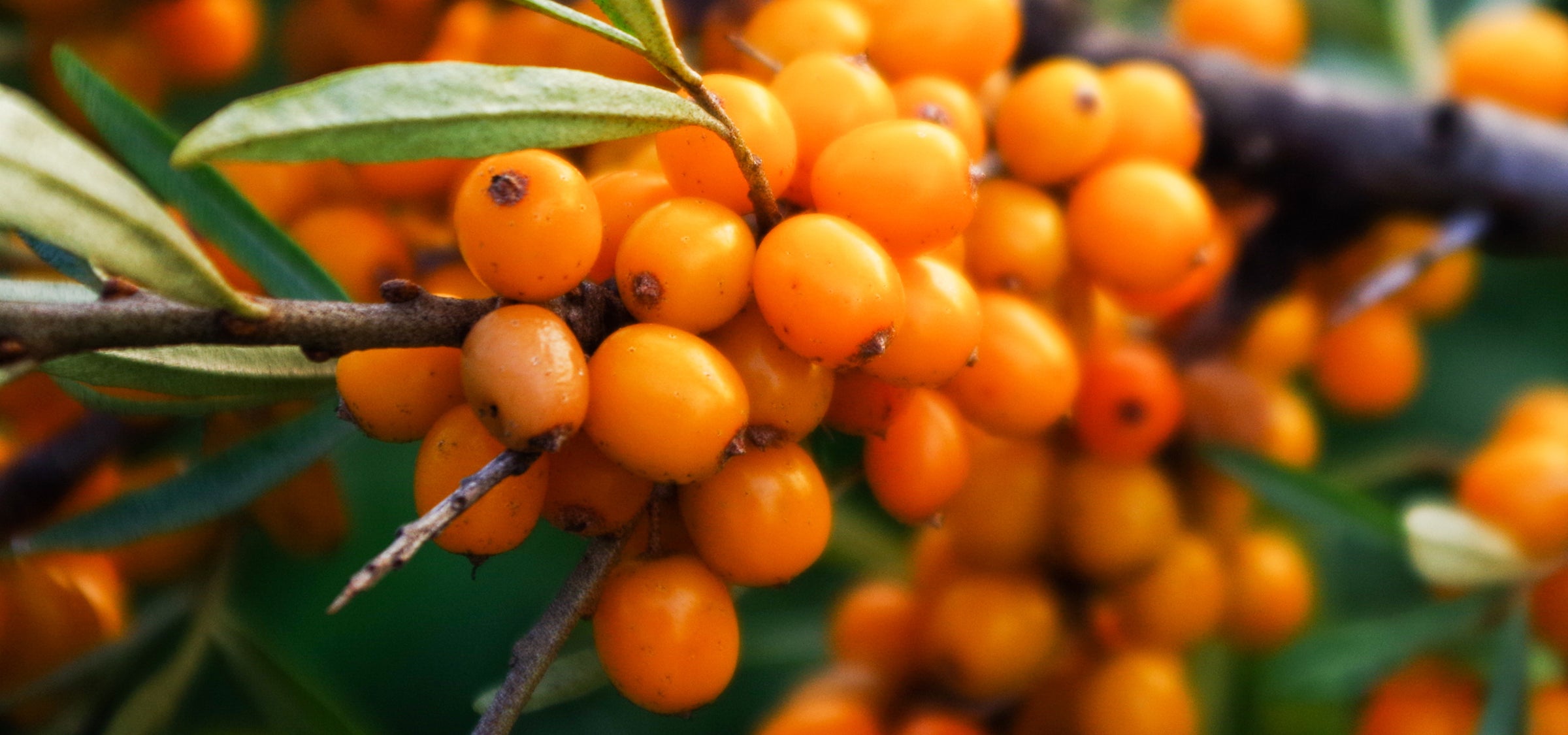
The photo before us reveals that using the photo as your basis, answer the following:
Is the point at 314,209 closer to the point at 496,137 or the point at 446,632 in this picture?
the point at 496,137

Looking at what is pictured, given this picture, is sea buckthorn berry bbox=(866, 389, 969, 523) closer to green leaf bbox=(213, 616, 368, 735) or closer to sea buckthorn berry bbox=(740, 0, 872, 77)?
sea buckthorn berry bbox=(740, 0, 872, 77)

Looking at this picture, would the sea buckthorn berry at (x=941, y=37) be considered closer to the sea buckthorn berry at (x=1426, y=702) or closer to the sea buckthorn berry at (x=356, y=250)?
the sea buckthorn berry at (x=356, y=250)

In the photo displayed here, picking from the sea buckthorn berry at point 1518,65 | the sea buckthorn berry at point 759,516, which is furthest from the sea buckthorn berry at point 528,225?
the sea buckthorn berry at point 1518,65

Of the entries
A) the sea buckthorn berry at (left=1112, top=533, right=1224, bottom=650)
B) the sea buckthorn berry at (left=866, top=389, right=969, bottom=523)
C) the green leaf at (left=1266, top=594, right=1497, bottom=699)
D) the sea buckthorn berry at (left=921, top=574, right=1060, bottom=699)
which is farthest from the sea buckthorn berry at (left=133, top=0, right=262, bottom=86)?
the green leaf at (left=1266, top=594, right=1497, bottom=699)

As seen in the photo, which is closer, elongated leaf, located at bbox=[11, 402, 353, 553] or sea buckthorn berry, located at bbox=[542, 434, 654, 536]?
sea buckthorn berry, located at bbox=[542, 434, 654, 536]

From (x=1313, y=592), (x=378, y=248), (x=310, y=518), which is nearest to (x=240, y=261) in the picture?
(x=378, y=248)

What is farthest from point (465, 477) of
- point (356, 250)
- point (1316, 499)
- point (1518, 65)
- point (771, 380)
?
point (1518, 65)
